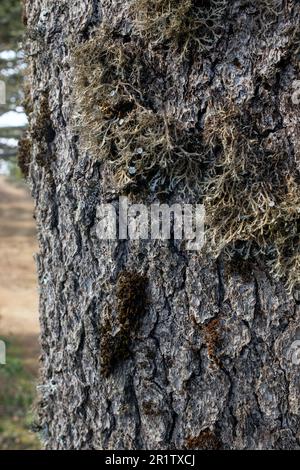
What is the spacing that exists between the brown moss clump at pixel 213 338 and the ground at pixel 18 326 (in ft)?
3.87

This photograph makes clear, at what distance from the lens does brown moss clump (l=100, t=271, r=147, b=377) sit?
1867 millimetres

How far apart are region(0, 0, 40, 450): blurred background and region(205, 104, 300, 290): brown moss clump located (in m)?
1.21

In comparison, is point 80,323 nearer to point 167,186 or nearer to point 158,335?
point 158,335

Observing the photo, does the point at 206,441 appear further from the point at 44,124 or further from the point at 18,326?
the point at 18,326

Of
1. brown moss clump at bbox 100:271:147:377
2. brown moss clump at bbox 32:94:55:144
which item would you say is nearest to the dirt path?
brown moss clump at bbox 32:94:55:144

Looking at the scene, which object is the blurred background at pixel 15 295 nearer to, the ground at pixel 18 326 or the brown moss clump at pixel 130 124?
the ground at pixel 18 326

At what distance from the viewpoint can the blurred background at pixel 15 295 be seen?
4.39 metres

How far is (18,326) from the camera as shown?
8102 millimetres

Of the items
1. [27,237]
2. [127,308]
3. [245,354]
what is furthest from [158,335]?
[27,237]

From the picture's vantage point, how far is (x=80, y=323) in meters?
2.03

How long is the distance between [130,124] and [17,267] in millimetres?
10521

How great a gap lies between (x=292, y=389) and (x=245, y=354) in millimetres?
177

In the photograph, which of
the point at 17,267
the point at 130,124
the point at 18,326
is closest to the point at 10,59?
the point at 130,124

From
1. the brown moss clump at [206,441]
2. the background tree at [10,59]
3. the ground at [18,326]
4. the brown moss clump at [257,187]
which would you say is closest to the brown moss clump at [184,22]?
the brown moss clump at [257,187]
